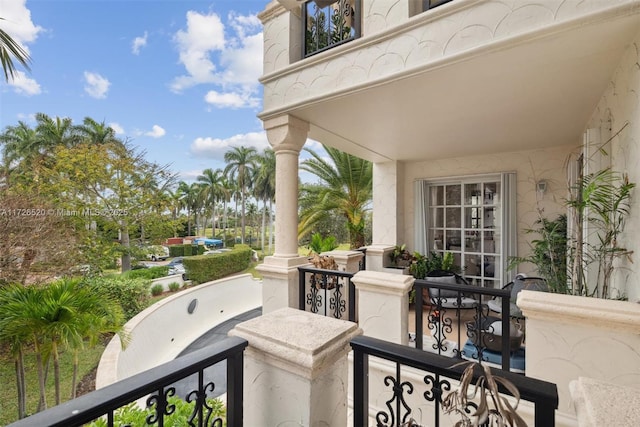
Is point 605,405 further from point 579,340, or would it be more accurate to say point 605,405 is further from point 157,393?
point 579,340

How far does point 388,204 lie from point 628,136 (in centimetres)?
377

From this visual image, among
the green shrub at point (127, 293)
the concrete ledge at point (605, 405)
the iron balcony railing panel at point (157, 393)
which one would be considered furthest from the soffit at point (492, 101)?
the green shrub at point (127, 293)

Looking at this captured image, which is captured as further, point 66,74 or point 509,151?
point 66,74

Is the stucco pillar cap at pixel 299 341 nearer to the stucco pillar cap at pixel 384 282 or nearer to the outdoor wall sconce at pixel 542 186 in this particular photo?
the stucco pillar cap at pixel 384 282

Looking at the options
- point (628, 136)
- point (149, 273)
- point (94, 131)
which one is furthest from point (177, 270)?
point (628, 136)

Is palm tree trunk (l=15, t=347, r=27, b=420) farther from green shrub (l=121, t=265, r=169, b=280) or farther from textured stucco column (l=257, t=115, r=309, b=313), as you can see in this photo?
green shrub (l=121, t=265, r=169, b=280)

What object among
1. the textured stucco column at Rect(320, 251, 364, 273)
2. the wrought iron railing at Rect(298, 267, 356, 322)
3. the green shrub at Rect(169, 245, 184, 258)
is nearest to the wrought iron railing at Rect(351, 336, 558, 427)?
the wrought iron railing at Rect(298, 267, 356, 322)

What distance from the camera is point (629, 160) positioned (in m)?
1.84

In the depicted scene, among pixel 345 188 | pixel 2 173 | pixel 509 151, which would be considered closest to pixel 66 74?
pixel 2 173

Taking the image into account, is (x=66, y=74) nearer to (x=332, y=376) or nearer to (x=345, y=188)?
(x=345, y=188)

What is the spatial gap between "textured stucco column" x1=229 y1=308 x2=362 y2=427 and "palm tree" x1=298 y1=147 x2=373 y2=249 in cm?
661

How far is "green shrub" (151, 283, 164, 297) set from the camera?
394 inches

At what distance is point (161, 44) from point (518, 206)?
26089 mm

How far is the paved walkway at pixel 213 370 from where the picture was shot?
4.45 meters
